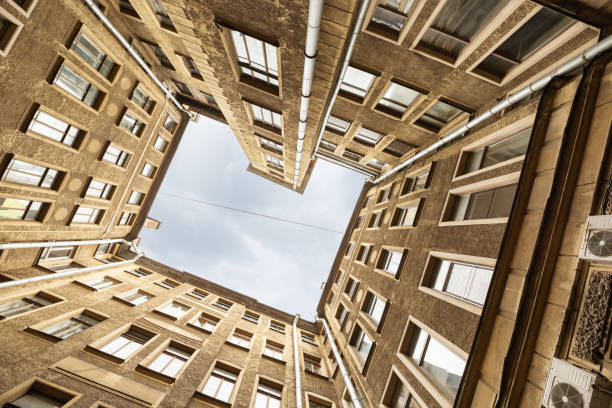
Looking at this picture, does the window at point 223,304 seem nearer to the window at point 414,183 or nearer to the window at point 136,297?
the window at point 136,297

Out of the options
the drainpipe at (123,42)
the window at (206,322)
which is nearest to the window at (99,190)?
the drainpipe at (123,42)

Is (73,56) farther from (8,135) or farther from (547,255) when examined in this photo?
(547,255)

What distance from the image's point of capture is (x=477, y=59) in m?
10.3

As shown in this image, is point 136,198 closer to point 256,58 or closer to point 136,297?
point 136,297

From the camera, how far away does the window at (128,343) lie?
12500 mm

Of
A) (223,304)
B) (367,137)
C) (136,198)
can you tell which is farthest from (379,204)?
(136,198)

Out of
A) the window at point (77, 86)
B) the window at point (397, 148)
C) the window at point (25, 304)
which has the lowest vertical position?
the window at point (25, 304)

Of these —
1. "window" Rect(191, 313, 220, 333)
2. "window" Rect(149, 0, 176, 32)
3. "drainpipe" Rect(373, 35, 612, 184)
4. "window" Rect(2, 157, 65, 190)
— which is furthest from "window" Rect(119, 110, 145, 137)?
"drainpipe" Rect(373, 35, 612, 184)

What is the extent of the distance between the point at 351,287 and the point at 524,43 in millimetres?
15767

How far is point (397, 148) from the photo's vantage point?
18750 millimetres

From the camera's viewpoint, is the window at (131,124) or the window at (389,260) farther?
the window at (131,124)

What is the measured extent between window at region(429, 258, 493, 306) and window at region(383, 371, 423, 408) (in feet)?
11.0

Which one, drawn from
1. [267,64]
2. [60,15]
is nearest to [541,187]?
[267,64]

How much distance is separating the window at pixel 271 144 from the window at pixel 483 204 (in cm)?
1208
